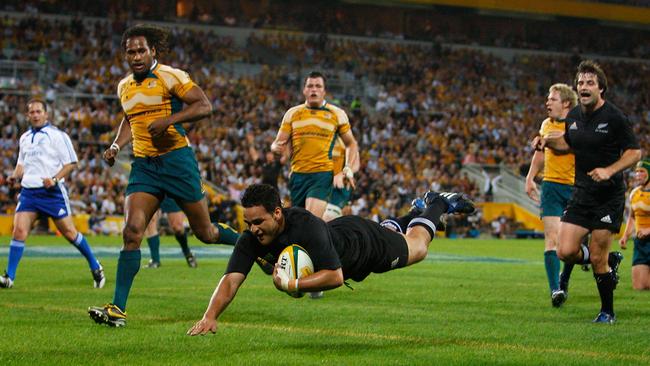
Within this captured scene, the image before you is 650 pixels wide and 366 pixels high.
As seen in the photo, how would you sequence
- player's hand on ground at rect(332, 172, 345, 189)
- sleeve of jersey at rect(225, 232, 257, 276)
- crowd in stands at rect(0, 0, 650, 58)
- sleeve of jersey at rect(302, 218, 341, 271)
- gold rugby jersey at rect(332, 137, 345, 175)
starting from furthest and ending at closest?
crowd in stands at rect(0, 0, 650, 58) < gold rugby jersey at rect(332, 137, 345, 175) < player's hand on ground at rect(332, 172, 345, 189) < sleeve of jersey at rect(225, 232, 257, 276) < sleeve of jersey at rect(302, 218, 341, 271)

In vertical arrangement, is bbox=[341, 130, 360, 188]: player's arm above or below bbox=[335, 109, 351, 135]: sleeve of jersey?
below

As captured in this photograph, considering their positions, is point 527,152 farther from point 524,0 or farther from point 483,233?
point 524,0

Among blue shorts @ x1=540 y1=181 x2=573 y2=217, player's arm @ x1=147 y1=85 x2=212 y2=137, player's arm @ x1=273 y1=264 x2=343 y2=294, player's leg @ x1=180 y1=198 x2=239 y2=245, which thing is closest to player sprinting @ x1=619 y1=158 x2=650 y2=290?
blue shorts @ x1=540 y1=181 x2=573 y2=217

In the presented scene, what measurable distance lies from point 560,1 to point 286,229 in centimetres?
5028

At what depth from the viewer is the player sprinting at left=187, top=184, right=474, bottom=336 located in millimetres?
6727

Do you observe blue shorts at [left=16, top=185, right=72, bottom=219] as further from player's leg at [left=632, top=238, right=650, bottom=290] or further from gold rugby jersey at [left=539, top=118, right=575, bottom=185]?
player's leg at [left=632, top=238, right=650, bottom=290]

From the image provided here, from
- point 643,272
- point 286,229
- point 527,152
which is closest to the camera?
point 286,229

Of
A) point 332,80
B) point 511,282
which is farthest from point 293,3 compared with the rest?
point 511,282

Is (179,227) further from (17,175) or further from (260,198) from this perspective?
(260,198)

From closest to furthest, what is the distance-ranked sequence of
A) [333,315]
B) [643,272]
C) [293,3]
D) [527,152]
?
[333,315], [643,272], [527,152], [293,3]

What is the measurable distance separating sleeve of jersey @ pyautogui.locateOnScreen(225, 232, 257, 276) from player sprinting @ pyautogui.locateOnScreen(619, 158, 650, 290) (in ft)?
25.7

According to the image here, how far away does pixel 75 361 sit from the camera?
6.46 metres

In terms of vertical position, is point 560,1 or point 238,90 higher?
point 560,1

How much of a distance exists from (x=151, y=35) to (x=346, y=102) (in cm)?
3597
